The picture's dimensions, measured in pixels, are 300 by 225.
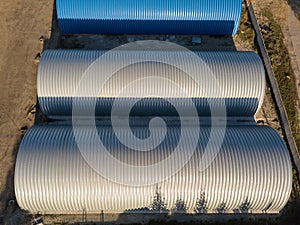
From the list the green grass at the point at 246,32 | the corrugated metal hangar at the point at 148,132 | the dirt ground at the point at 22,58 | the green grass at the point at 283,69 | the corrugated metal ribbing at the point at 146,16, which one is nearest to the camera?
the corrugated metal hangar at the point at 148,132

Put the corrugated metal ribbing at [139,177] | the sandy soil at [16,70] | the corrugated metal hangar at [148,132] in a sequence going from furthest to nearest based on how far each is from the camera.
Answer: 1. the sandy soil at [16,70]
2. the corrugated metal hangar at [148,132]
3. the corrugated metal ribbing at [139,177]

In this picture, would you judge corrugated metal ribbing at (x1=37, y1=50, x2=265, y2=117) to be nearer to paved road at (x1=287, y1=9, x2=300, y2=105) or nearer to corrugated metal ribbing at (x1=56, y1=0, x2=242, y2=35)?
corrugated metal ribbing at (x1=56, y1=0, x2=242, y2=35)

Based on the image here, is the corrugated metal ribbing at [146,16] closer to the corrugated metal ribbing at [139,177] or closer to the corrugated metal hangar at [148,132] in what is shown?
the corrugated metal hangar at [148,132]

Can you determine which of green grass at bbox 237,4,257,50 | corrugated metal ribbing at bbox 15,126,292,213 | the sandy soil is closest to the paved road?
green grass at bbox 237,4,257,50

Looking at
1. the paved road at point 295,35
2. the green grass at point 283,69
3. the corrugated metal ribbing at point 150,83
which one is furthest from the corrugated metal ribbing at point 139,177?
the paved road at point 295,35

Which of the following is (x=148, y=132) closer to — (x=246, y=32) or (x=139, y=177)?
(x=139, y=177)

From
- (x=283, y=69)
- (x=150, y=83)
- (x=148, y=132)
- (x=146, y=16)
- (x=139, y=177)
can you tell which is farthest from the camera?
(x=283, y=69)

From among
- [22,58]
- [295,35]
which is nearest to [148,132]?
[22,58]
